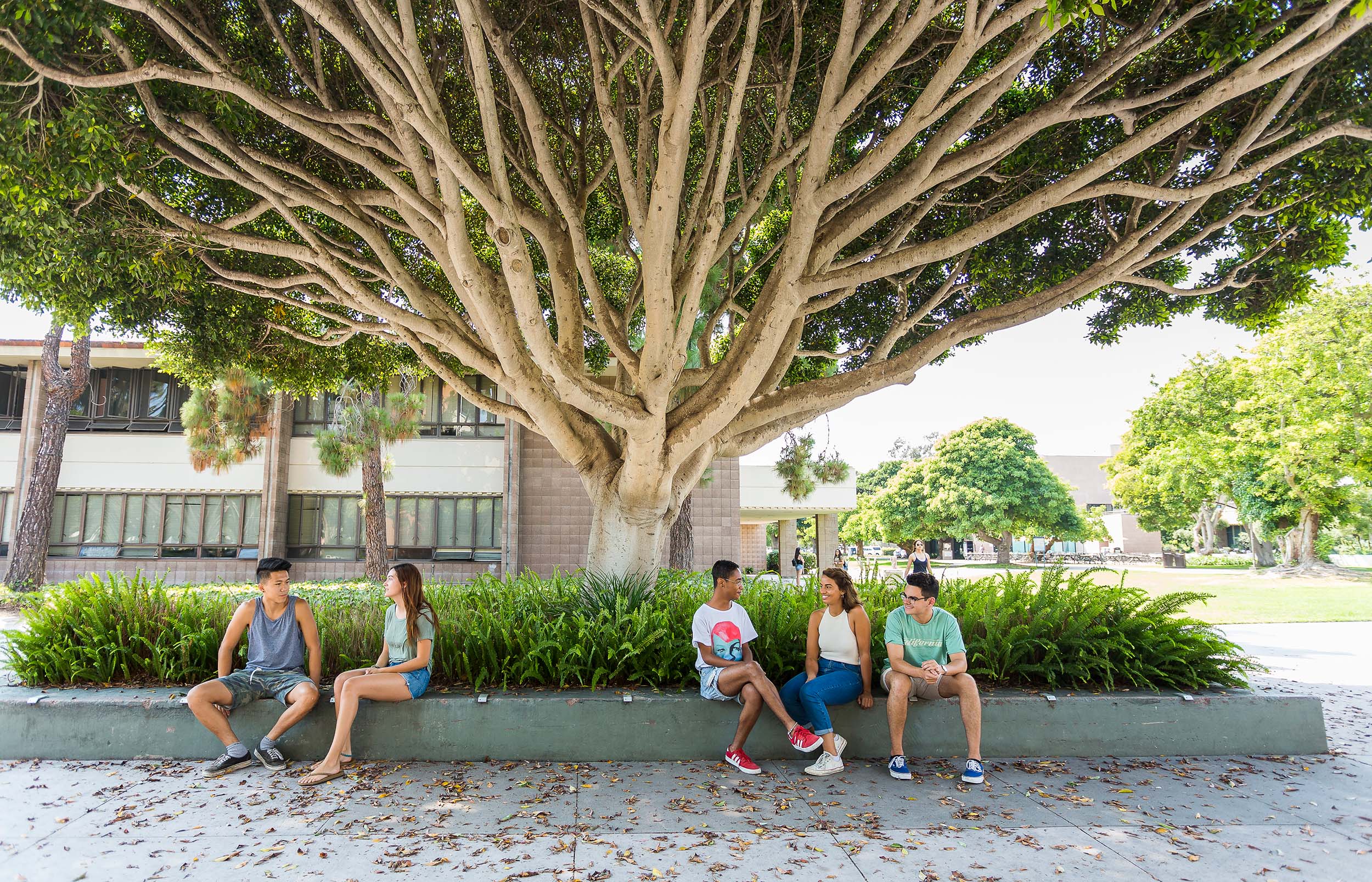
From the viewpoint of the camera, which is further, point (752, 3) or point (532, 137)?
point (532, 137)

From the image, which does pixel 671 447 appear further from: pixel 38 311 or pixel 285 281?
pixel 38 311

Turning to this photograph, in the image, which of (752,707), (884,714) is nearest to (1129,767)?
(884,714)

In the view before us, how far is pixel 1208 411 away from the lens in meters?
33.8

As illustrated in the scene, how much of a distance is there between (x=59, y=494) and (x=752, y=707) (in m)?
22.9

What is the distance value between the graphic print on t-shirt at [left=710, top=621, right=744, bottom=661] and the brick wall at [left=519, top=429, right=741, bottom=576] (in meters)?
13.3

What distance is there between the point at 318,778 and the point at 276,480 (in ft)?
54.6

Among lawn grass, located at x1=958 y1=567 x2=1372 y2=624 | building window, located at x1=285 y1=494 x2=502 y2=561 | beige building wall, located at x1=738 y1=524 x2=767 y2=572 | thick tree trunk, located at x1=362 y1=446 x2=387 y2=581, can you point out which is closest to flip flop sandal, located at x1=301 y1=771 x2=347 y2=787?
lawn grass, located at x1=958 y1=567 x2=1372 y2=624

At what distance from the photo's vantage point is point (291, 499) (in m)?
20.2

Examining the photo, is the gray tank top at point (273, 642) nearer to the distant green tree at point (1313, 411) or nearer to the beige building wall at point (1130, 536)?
the distant green tree at point (1313, 411)

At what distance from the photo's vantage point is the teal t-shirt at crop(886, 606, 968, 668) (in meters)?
5.46

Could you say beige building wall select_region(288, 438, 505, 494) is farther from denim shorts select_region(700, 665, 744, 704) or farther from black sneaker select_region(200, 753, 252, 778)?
denim shorts select_region(700, 665, 744, 704)

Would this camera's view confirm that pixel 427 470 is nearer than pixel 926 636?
No

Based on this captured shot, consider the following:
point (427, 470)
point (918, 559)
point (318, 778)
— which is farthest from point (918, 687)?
point (427, 470)

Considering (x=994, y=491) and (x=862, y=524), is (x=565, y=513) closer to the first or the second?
(x=994, y=491)
